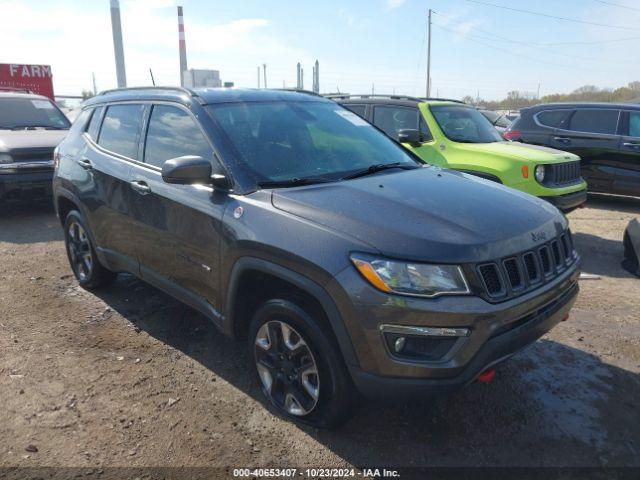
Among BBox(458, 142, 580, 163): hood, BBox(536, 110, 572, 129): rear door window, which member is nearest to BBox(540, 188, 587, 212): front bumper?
BBox(458, 142, 580, 163): hood

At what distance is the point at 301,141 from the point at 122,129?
1603 millimetres

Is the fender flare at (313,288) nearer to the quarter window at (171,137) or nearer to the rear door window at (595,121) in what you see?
the quarter window at (171,137)

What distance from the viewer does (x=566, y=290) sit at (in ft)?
9.25

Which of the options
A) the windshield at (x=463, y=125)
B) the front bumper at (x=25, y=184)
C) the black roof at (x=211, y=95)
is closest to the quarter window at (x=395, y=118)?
the windshield at (x=463, y=125)

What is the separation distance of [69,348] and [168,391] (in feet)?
3.47

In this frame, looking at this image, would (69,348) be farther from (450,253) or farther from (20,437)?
(450,253)

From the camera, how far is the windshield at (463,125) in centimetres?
677

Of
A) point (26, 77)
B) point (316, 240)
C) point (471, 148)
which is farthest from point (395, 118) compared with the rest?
point (26, 77)

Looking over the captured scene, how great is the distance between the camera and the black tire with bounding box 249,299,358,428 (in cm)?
251

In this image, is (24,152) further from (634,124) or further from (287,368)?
(634,124)

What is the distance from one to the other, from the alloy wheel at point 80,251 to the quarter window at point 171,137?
1.44m

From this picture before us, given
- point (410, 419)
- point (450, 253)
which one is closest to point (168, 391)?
point (410, 419)

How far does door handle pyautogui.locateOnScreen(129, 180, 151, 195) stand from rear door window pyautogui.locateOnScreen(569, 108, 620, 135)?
25.0ft

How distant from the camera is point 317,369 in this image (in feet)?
8.52
